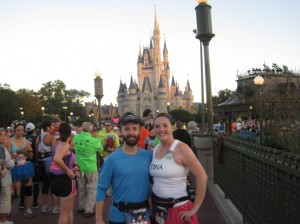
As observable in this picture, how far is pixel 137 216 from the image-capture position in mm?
3029

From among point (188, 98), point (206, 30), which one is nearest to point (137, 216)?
point (206, 30)

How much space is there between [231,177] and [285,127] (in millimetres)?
4961

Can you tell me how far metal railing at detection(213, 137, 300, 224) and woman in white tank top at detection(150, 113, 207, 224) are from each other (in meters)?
0.69

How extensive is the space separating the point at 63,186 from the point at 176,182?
2.56 m

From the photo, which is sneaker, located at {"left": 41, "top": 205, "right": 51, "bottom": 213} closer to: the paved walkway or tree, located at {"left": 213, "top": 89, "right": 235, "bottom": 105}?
the paved walkway

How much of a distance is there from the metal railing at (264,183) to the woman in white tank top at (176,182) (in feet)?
2.26

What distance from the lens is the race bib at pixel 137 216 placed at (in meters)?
3.00

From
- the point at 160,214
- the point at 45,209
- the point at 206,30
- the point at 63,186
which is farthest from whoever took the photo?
the point at 206,30

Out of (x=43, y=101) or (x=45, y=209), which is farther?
(x=43, y=101)

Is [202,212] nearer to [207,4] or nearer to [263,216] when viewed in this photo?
[263,216]

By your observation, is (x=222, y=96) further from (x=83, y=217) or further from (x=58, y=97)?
(x=83, y=217)

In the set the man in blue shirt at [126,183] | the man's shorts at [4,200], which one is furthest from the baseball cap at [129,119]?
the man's shorts at [4,200]

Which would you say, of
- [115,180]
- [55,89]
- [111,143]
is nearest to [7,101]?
[55,89]

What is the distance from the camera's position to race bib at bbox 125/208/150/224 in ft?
9.85
